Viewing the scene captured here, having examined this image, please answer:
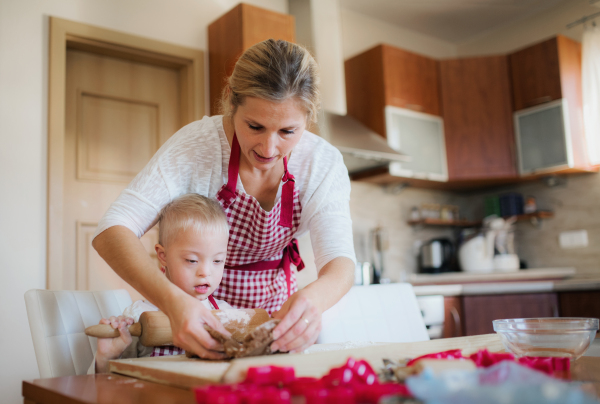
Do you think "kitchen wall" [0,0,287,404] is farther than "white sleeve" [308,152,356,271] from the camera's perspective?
Yes

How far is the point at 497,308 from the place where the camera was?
9.17ft

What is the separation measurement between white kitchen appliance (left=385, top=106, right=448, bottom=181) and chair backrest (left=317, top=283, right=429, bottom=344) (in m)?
1.92

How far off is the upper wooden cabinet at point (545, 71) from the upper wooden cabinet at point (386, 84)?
550 millimetres

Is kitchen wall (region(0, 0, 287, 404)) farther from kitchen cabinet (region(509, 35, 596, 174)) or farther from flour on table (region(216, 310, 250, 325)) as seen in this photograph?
kitchen cabinet (region(509, 35, 596, 174))

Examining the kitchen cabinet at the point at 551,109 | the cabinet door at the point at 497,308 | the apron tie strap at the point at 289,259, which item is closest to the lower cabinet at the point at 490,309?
the cabinet door at the point at 497,308

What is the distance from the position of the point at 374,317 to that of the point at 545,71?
277 cm

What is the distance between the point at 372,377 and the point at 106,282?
2320 millimetres

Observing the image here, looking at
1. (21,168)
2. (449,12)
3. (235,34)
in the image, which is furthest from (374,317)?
(449,12)

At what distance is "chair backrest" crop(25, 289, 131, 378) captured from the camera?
1014mm

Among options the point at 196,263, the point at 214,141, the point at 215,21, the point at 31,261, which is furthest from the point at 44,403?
the point at 215,21

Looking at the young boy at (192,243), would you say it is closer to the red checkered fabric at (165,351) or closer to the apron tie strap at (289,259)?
A: the red checkered fabric at (165,351)

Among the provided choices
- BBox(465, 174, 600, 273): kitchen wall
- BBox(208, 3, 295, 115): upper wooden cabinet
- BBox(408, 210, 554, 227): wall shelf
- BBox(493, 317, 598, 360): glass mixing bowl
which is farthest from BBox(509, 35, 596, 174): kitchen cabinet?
BBox(493, 317, 598, 360): glass mixing bowl

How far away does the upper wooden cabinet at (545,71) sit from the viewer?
3408mm

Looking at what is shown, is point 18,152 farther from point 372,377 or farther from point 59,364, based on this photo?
Answer: point 372,377
